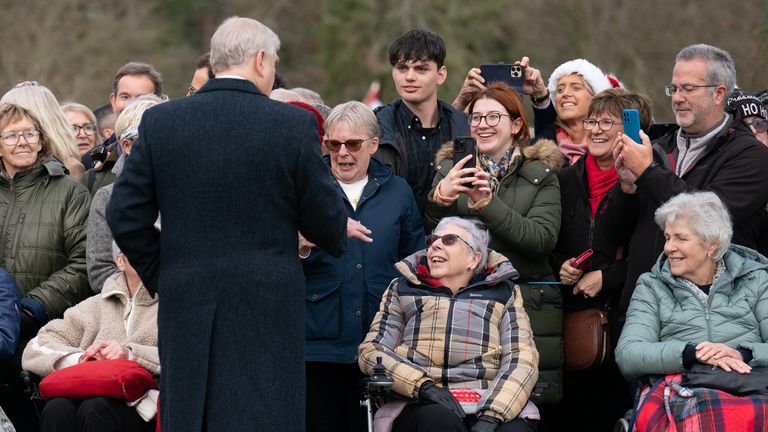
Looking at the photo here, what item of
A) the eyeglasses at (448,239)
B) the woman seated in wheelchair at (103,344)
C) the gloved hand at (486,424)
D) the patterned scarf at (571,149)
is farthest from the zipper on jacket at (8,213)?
the patterned scarf at (571,149)

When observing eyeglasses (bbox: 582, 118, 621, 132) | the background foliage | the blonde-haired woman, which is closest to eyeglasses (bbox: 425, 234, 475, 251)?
eyeglasses (bbox: 582, 118, 621, 132)

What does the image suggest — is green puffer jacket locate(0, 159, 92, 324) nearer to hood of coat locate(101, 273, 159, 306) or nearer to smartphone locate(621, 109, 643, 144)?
hood of coat locate(101, 273, 159, 306)

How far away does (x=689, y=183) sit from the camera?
6.21 metres

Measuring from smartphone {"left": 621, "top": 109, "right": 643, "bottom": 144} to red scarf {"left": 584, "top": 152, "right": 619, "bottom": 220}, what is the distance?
0.54 metres

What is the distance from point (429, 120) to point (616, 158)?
129cm

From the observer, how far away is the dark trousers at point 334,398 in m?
6.09

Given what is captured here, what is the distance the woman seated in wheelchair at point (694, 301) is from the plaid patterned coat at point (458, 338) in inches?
19.3

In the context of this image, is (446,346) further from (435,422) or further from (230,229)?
(230,229)

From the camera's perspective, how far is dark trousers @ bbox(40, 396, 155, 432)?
5828 mm

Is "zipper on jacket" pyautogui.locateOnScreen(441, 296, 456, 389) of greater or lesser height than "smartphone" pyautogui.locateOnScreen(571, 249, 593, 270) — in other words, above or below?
below

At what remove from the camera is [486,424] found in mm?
5605

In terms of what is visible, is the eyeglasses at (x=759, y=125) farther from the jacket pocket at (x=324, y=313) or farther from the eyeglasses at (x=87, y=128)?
the eyeglasses at (x=87, y=128)

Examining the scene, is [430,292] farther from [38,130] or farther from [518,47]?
[518,47]

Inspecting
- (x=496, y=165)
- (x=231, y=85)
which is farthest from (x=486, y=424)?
(x=231, y=85)
